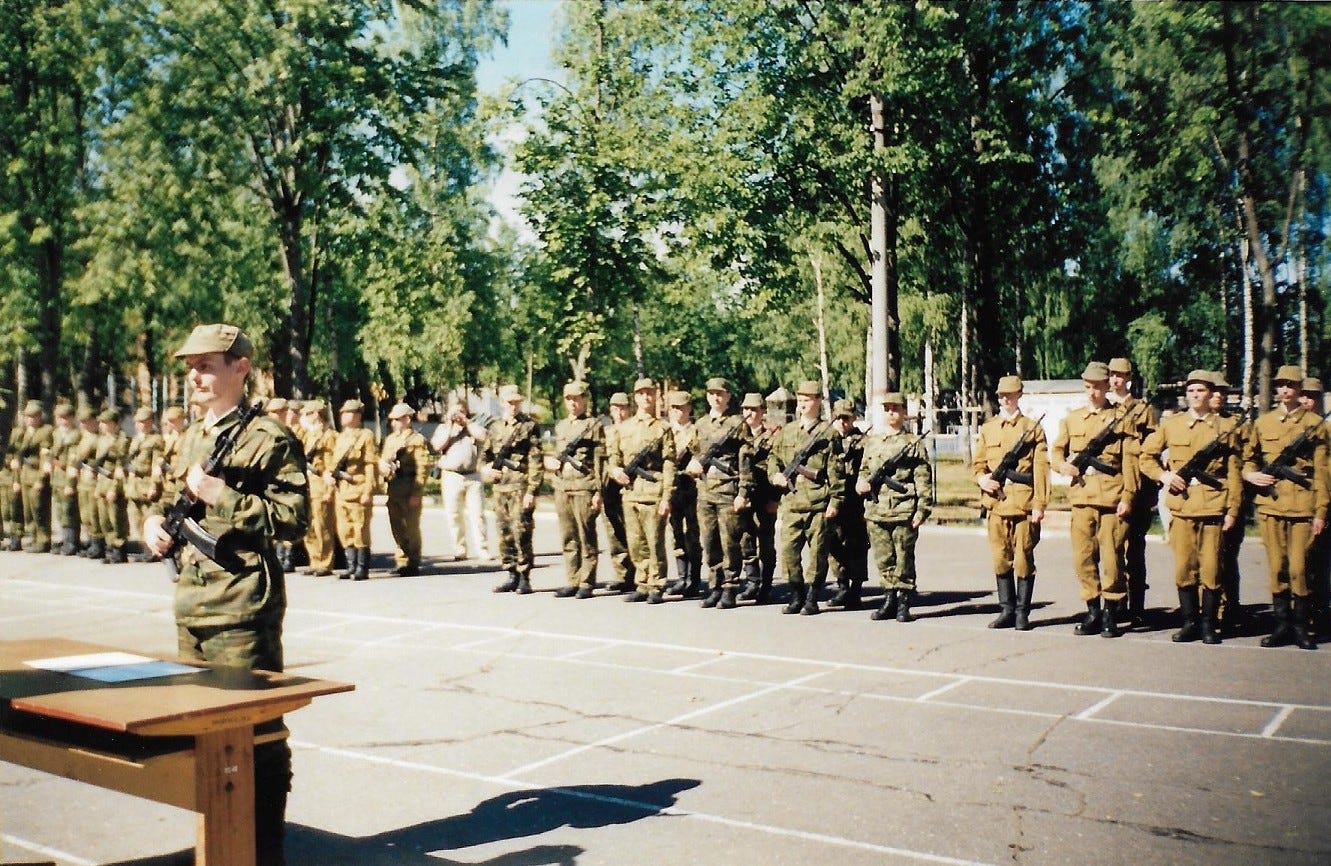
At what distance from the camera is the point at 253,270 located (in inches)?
1113

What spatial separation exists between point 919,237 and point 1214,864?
2356cm

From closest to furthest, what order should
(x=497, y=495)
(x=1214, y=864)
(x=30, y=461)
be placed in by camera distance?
(x=1214, y=864)
(x=497, y=495)
(x=30, y=461)

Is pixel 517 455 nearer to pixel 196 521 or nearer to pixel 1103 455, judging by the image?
pixel 1103 455

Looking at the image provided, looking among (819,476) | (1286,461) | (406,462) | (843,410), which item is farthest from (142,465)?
(1286,461)

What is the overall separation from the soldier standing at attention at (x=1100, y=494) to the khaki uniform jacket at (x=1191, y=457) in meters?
0.20

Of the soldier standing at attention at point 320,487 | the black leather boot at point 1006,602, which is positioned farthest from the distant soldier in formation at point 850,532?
the soldier standing at attention at point 320,487

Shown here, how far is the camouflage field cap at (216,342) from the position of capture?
4660 millimetres

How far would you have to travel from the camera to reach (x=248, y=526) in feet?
15.0

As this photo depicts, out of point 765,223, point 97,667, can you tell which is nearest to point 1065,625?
point 97,667

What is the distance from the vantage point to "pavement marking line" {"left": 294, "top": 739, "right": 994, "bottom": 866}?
4.97 m

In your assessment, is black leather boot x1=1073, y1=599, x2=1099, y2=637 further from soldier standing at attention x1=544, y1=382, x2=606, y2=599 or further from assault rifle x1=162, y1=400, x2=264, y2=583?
assault rifle x1=162, y1=400, x2=264, y2=583

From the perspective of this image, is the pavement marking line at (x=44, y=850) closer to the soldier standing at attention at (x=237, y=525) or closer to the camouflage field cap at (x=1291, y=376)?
the soldier standing at attention at (x=237, y=525)

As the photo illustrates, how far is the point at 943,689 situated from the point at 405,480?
324 inches

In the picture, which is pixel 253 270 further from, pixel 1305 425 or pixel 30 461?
pixel 1305 425
